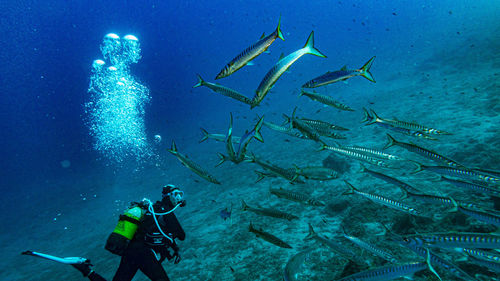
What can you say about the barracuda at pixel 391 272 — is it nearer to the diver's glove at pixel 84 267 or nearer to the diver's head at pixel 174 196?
the diver's head at pixel 174 196

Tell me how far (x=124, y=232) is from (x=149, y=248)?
56 centimetres

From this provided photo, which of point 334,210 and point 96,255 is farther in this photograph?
point 96,255

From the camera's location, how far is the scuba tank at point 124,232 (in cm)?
399

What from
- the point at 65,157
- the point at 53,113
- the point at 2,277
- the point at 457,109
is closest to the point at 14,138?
the point at 53,113

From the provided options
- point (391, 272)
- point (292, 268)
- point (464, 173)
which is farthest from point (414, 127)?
point (292, 268)

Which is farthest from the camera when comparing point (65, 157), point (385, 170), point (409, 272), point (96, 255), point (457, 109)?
point (65, 157)

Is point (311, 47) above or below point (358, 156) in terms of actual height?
above

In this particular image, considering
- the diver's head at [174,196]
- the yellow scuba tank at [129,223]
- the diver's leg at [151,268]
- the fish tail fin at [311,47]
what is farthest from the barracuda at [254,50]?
the diver's leg at [151,268]

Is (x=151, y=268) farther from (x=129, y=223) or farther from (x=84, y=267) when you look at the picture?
(x=84, y=267)

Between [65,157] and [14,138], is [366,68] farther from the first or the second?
[14,138]

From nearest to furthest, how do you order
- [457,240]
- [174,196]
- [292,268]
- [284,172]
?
[457,240]
[292,268]
[174,196]
[284,172]

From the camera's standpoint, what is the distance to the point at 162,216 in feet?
14.2

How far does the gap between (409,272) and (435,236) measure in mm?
513

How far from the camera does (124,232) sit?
409cm
